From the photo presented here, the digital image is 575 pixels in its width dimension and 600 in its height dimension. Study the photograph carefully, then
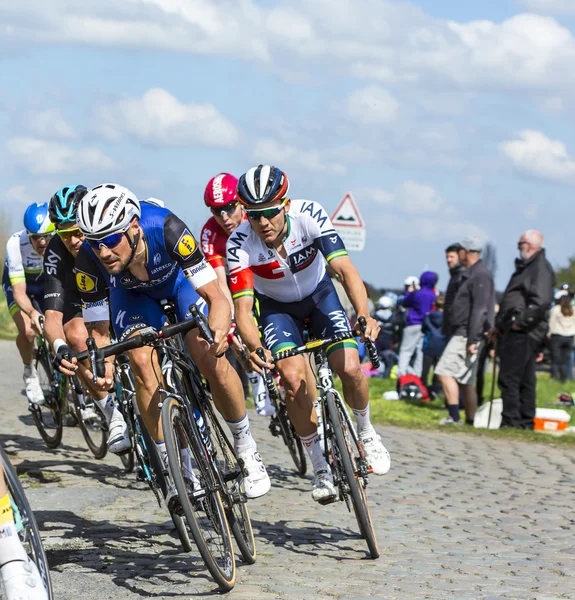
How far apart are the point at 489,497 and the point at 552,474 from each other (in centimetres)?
168

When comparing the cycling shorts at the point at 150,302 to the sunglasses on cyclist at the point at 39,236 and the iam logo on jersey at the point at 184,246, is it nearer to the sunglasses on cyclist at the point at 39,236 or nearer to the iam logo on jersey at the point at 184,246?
the iam logo on jersey at the point at 184,246

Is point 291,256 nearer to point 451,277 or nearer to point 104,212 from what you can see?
point 104,212

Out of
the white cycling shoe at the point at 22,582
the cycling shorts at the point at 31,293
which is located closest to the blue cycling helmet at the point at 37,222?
the cycling shorts at the point at 31,293

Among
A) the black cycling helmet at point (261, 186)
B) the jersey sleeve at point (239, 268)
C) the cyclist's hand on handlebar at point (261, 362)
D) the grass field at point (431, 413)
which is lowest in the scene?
the grass field at point (431, 413)

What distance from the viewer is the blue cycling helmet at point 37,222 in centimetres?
1008

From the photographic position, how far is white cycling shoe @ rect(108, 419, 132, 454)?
26.5ft

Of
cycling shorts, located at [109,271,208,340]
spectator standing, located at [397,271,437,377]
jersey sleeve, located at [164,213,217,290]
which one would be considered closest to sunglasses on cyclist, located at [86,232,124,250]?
jersey sleeve, located at [164,213,217,290]

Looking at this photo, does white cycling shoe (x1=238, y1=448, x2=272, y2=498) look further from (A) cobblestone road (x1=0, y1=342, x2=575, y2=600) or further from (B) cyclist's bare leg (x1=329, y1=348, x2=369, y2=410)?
(B) cyclist's bare leg (x1=329, y1=348, x2=369, y2=410)

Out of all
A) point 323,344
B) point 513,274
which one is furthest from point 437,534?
point 513,274

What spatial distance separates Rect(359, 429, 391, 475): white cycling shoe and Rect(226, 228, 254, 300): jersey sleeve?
4.17 feet

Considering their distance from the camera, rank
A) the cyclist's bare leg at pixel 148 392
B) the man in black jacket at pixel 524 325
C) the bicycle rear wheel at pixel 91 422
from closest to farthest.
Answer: the cyclist's bare leg at pixel 148 392, the bicycle rear wheel at pixel 91 422, the man in black jacket at pixel 524 325

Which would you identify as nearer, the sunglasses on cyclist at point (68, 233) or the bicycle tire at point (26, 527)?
the bicycle tire at point (26, 527)

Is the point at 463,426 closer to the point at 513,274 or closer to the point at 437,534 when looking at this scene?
the point at 513,274

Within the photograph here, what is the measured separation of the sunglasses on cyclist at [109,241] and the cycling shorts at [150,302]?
0.84 metres
